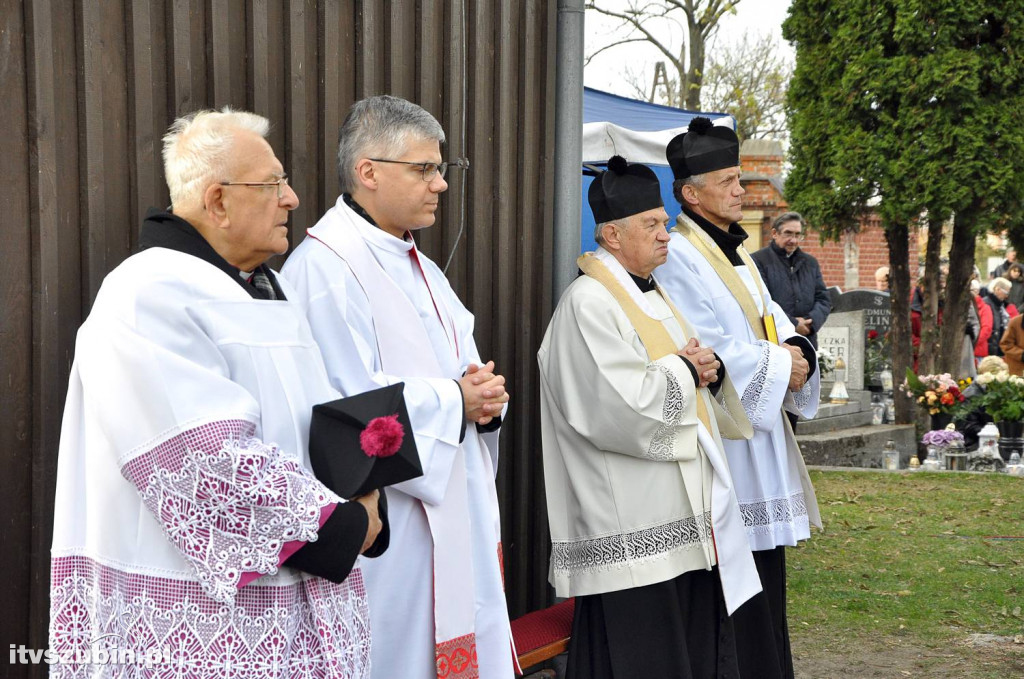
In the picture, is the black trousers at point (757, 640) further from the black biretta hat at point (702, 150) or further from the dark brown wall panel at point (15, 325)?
the dark brown wall panel at point (15, 325)

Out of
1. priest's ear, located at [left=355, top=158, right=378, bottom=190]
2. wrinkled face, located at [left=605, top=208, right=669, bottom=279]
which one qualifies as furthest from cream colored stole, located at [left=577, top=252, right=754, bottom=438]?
priest's ear, located at [left=355, top=158, right=378, bottom=190]

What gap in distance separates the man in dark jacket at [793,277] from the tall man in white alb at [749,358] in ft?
15.2

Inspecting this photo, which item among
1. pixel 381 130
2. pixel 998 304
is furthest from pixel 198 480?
pixel 998 304

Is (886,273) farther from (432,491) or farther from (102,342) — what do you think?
(102,342)

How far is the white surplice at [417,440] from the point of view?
3.02m

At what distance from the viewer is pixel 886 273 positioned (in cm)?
1516

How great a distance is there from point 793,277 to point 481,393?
6.98 meters

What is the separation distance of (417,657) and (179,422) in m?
1.15

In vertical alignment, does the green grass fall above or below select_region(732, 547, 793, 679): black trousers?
below

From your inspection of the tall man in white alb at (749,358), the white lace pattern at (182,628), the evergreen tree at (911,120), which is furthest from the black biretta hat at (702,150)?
the evergreen tree at (911,120)

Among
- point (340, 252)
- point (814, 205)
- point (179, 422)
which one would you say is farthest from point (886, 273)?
point (179, 422)

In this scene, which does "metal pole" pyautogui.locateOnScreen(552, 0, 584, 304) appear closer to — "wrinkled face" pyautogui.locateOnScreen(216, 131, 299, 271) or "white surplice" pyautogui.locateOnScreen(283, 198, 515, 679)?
"white surplice" pyautogui.locateOnScreen(283, 198, 515, 679)

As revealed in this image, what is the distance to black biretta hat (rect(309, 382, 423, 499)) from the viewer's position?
2488 mm

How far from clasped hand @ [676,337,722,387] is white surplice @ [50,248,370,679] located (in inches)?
76.4
